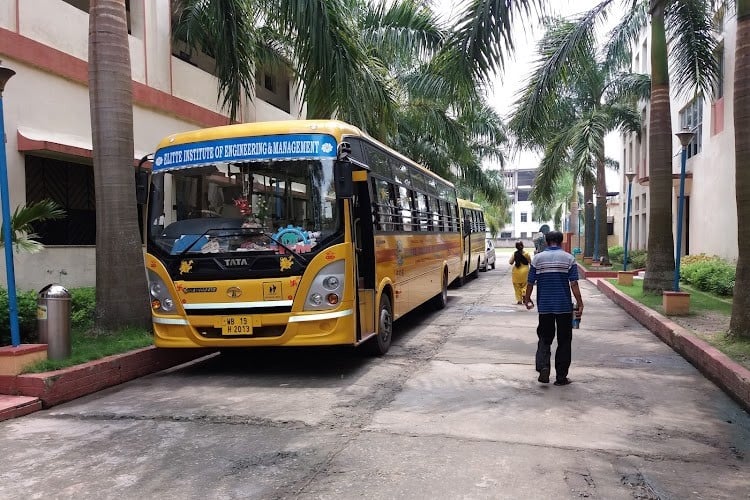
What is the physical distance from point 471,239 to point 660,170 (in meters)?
9.24

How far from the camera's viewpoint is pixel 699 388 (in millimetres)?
6805

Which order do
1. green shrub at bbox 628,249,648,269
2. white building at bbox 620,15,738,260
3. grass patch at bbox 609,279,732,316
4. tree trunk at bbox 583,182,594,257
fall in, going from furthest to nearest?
tree trunk at bbox 583,182,594,257 → green shrub at bbox 628,249,648,269 → white building at bbox 620,15,738,260 → grass patch at bbox 609,279,732,316

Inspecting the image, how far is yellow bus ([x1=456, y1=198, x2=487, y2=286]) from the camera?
19469 mm

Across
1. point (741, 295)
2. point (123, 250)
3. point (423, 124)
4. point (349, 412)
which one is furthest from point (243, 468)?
point (423, 124)

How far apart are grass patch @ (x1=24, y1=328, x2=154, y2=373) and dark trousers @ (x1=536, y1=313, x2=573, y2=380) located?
4.93 metres

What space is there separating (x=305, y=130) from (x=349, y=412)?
3.35 metres

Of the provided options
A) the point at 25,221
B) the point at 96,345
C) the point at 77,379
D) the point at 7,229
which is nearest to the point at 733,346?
the point at 77,379

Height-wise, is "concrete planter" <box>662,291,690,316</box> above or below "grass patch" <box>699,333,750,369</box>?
above

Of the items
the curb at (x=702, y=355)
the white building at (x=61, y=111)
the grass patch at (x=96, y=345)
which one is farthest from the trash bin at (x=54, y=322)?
the curb at (x=702, y=355)

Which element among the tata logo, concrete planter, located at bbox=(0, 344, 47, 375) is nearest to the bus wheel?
the tata logo

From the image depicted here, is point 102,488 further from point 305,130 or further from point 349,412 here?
point 305,130

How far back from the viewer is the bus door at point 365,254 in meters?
7.78

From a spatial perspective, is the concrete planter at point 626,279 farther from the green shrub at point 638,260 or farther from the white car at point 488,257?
the white car at point 488,257

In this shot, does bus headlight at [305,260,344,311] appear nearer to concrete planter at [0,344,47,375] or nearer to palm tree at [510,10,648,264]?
concrete planter at [0,344,47,375]
